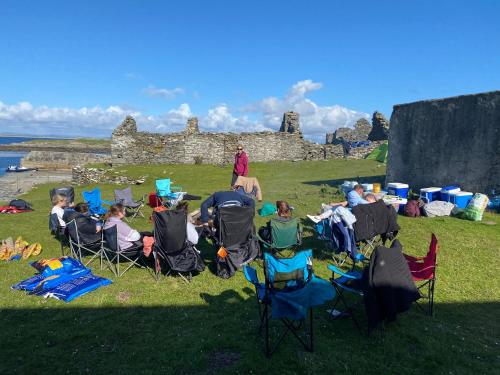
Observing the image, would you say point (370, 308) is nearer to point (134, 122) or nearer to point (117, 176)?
point (117, 176)

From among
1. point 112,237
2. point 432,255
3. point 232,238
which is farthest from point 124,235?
point 432,255

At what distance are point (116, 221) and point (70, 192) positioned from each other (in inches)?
221

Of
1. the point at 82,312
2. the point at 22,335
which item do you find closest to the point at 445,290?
the point at 82,312

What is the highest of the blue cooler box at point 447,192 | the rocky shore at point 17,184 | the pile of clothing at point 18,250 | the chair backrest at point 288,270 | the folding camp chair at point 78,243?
the blue cooler box at point 447,192

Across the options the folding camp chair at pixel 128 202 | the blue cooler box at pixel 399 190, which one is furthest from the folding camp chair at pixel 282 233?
the blue cooler box at pixel 399 190

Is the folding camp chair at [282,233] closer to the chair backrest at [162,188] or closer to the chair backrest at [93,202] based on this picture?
the chair backrest at [93,202]

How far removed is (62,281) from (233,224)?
9.64 feet

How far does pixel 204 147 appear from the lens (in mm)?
24812

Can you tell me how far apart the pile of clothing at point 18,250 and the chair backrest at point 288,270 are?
5.68m

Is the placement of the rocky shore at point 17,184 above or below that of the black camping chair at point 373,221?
below

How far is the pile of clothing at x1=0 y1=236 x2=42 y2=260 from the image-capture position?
24.0 ft

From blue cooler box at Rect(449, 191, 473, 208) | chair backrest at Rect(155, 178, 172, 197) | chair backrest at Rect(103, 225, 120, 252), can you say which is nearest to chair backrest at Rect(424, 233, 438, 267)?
chair backrest at Rect(103, 225, 120, 252)

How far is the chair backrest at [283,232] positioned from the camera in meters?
6.69

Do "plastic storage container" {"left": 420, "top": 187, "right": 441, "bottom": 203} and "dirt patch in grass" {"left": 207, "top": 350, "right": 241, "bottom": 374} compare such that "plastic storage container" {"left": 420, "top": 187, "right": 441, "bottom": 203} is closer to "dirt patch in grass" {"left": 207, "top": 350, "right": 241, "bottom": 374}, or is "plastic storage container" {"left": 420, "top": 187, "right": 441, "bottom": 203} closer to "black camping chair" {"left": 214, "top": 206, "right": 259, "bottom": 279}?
"black camping chair" {"left": 214, "top": 206, "right": 259, "bottom": 279}
